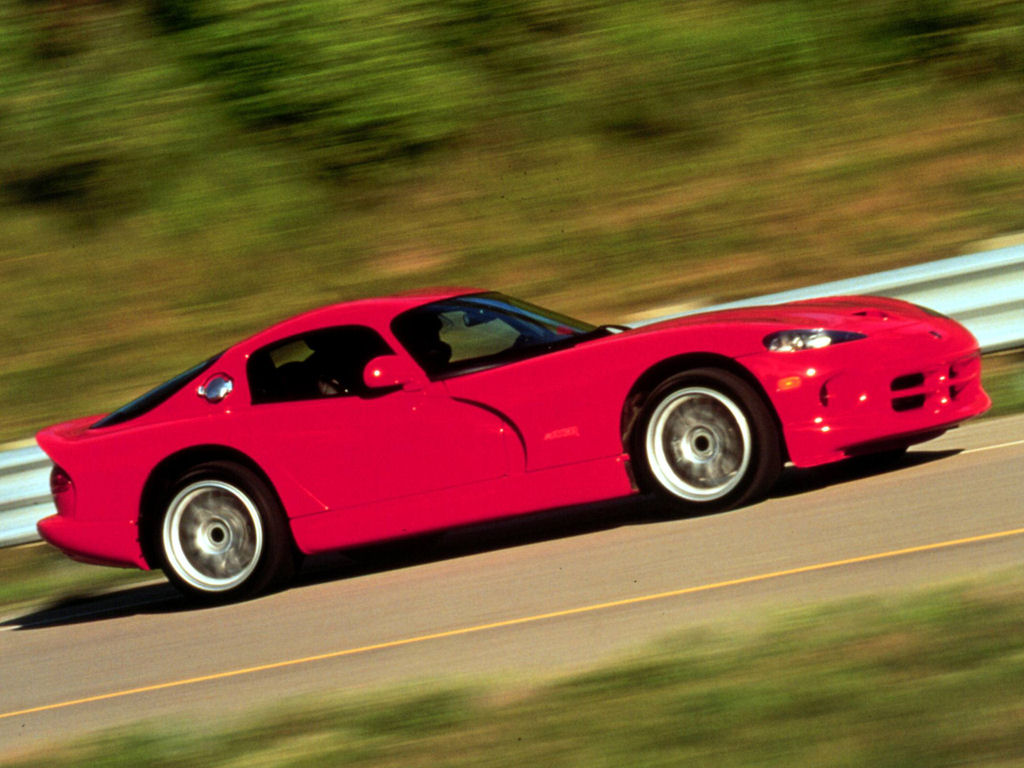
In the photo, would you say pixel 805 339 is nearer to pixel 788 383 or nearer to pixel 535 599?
pixel 788 383

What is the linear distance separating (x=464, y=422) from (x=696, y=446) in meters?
1.11

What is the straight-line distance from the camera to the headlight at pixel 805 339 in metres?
6.49

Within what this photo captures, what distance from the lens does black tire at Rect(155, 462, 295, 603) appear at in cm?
726

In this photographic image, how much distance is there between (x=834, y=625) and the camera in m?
4.52

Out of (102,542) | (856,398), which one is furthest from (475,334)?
(102,542)

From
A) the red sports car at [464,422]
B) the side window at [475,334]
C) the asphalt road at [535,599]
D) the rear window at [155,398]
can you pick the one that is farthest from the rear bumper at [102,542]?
the side window at [475,334]

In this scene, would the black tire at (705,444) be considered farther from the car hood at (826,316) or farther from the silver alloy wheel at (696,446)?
the car hood at (826,316)

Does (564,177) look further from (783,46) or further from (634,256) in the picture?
(783,46)

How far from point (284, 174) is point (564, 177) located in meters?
2.90

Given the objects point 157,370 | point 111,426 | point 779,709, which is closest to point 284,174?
point 157,370

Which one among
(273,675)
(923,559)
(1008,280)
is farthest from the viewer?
(1008,280)

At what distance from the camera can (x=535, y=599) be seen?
5.92 metres

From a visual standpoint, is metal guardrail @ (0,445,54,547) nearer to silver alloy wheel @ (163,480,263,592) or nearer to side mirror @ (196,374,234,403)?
silver alloy wheel @ (163,480,263,592)

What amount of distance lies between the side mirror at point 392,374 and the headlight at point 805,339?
169 cm
